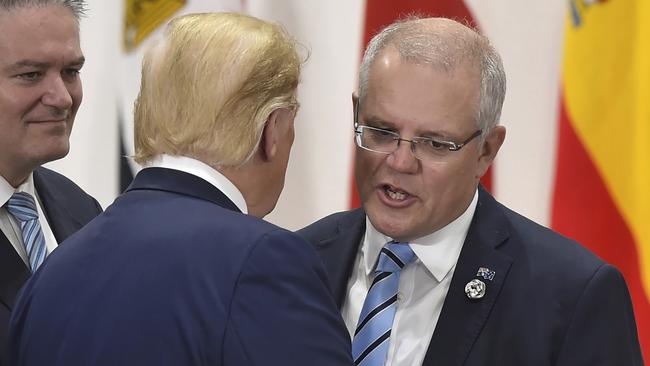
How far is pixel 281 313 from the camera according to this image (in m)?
1.31

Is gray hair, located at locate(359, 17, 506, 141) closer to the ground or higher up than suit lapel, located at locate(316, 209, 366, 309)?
higher up

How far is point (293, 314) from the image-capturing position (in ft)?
4.33

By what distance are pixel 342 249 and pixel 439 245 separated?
0.20 meters

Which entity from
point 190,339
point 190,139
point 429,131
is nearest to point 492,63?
point 429,131

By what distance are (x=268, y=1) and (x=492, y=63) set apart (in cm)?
147

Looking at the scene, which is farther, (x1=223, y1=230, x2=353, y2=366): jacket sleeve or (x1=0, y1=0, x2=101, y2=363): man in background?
(x1=0, y1=0, x2=101, y2=363): man in background

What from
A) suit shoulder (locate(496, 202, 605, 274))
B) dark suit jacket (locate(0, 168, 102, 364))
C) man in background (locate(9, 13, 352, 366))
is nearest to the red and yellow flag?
suit shoulder (locate(496, 202, 605, 274))

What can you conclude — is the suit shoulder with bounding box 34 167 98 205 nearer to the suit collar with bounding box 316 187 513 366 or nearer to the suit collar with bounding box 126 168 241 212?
the suit collar with bounding box 316 187 513 366

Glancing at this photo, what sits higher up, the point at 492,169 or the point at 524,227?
the point at 524,227

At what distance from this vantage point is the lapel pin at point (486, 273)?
1.82 metres

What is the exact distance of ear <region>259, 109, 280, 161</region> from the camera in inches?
56.4

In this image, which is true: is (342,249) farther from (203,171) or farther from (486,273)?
(203,171)

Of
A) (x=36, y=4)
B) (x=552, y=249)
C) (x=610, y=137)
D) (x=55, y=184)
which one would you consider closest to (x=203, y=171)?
(x=552, y=249)

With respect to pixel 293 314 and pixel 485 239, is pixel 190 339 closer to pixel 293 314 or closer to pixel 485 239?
pixel 293 314
